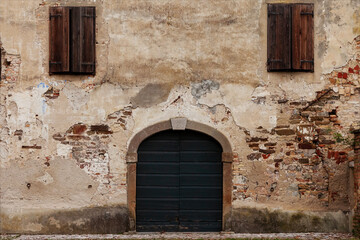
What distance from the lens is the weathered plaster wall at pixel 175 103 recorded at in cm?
973

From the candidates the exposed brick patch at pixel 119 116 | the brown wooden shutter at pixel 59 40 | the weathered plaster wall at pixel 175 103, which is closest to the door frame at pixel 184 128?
the weathered plaster wall at pixel 175 103

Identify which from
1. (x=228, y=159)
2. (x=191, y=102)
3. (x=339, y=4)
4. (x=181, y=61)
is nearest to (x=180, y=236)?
(x=228, y=159)

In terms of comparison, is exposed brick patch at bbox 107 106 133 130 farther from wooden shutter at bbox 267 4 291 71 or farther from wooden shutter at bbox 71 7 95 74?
wooden shutter at bbox 267 4 291 71

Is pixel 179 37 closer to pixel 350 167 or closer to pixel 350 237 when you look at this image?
pixel 350 167

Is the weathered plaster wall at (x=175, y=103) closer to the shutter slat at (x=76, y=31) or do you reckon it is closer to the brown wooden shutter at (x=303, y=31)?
the brown wooden shutter at (x=303, y=31)

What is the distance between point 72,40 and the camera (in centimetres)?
981

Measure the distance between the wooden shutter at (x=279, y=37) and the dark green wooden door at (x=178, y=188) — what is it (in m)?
1.76

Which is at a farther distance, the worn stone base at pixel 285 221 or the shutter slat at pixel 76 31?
the shutter slat at pixel 76 31

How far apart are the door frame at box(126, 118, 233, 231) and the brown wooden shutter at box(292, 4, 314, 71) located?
2011mm

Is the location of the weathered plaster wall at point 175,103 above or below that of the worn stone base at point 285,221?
above

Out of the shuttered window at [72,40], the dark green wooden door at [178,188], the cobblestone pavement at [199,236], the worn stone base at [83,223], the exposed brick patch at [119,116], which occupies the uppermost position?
the shuttered window at [72,40]

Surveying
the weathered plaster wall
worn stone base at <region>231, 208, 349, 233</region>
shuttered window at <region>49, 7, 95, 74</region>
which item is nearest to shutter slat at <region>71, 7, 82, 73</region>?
shuttered window at <region>49, 7, 95, 74</region>

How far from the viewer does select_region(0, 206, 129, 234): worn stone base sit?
966 centimetres

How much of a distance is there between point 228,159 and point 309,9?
9.74 feet
